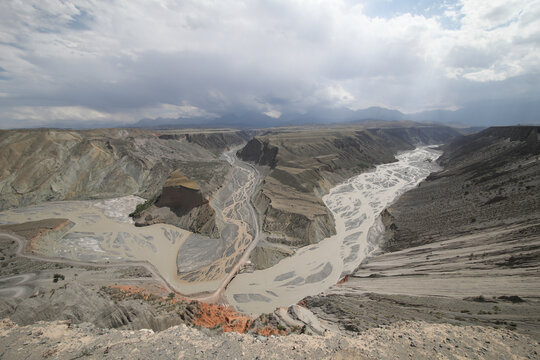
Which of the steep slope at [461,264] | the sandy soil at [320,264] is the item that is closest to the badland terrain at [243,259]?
the steep slope at [461,264]

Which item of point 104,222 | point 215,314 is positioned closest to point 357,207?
point 215,314

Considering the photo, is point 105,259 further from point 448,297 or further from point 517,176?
point 517,176

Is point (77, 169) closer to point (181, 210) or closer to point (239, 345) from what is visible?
point (181, 210)

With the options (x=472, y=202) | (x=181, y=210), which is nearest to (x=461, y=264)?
(x=472, y=202)

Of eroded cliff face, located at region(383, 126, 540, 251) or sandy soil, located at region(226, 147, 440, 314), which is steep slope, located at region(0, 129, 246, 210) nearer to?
sandy soil, located at region(226, 147, 440, 314)

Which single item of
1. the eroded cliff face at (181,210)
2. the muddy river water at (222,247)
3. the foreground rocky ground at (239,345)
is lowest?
the muddy river water at (222,247)

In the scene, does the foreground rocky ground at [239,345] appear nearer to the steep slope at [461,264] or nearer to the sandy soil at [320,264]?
the steep slope at [461,264]
